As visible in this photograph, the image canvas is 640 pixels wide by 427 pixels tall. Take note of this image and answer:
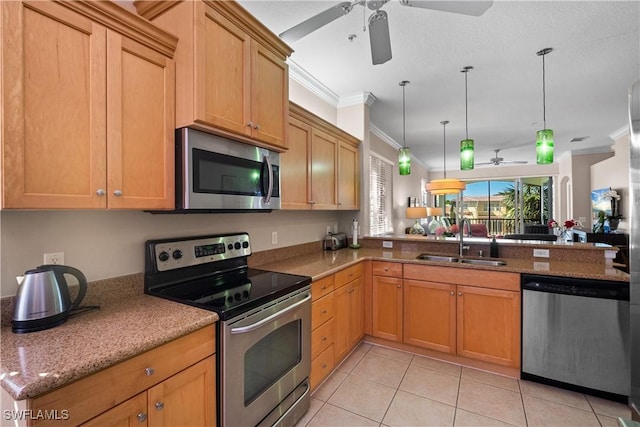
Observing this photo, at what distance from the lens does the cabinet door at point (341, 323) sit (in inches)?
93.0

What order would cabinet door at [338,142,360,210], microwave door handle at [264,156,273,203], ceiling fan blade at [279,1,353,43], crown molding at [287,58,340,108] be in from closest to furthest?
ceiling fan blade at [279,1,353,43]
microwave door handle at [264,156,273,203]
crown molding at [287,58,340,108]
cabinet door at [338,142,360,210]

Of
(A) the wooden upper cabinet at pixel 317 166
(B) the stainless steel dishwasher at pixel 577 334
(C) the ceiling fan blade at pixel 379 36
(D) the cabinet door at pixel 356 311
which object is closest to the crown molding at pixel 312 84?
(A) the wooden upper cabinet at pixel 317 166

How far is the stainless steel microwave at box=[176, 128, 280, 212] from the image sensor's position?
4.85ft

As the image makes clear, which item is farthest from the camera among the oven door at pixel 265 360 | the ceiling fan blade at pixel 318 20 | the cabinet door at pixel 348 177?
the cabinet door at pixel 348 177

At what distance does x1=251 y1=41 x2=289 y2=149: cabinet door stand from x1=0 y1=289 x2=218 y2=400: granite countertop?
108 cm

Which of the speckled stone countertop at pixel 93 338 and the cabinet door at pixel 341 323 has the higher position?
the speckled stone countertop at pixel 93 338

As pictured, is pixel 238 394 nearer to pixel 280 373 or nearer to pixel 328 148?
pixel 280 373

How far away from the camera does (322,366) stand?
2.17m

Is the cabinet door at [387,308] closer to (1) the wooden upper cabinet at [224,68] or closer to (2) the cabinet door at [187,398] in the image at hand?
(1) the wooden upper cabinet at [224,68]

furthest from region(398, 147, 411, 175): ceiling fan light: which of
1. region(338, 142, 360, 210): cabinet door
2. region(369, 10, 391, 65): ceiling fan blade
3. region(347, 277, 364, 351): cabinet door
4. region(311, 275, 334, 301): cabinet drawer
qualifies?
region(311, 275, 334, 301): cabinet drawer

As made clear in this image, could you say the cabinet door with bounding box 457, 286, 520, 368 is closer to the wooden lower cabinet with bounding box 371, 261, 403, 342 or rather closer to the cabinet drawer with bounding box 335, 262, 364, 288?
the wooden lower cabinet with bounding box 371, 261, 403, 342

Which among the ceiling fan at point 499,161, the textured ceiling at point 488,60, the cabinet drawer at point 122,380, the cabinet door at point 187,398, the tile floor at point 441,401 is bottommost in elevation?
the tile floor at point 441,401

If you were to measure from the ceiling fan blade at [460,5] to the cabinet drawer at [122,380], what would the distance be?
6.40 feet

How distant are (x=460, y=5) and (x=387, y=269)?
2047 millimetres
